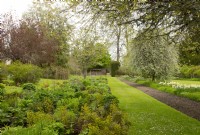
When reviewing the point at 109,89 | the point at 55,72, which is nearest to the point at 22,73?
the point at 109,89

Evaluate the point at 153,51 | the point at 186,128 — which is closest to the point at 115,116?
the point at 186,128

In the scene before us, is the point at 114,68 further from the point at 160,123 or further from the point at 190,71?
the point at 160,123

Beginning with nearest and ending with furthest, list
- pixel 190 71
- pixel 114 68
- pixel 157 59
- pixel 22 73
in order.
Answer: pixel 22 73, pixel 157 59, pixel 190 71, pixel 114 68

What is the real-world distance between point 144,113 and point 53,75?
80.2 feet

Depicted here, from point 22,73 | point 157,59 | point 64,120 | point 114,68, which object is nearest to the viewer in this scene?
point 64,120

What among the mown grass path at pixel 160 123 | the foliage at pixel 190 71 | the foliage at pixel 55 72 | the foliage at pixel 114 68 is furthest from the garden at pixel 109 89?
the foliage at pixel 114 68

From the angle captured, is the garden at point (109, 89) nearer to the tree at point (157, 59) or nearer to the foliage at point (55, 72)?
the tree at point (157, 59)

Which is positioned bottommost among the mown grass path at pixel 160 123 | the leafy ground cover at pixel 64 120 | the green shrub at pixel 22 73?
the mown grass path at pixel 160 123

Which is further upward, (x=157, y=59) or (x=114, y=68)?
(x=157, y=59)

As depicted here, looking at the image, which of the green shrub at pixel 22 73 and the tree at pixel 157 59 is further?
the tree at pixel 157 59

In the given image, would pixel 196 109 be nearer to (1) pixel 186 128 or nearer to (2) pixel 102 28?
(1) pixel 186 128

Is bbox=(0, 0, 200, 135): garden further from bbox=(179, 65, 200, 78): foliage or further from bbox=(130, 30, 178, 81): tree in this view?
bbox=(179, 65, 200, 78): foliage

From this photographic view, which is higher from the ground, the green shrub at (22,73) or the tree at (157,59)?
the tree at (157,59)

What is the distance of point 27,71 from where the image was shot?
21531 millimetres
